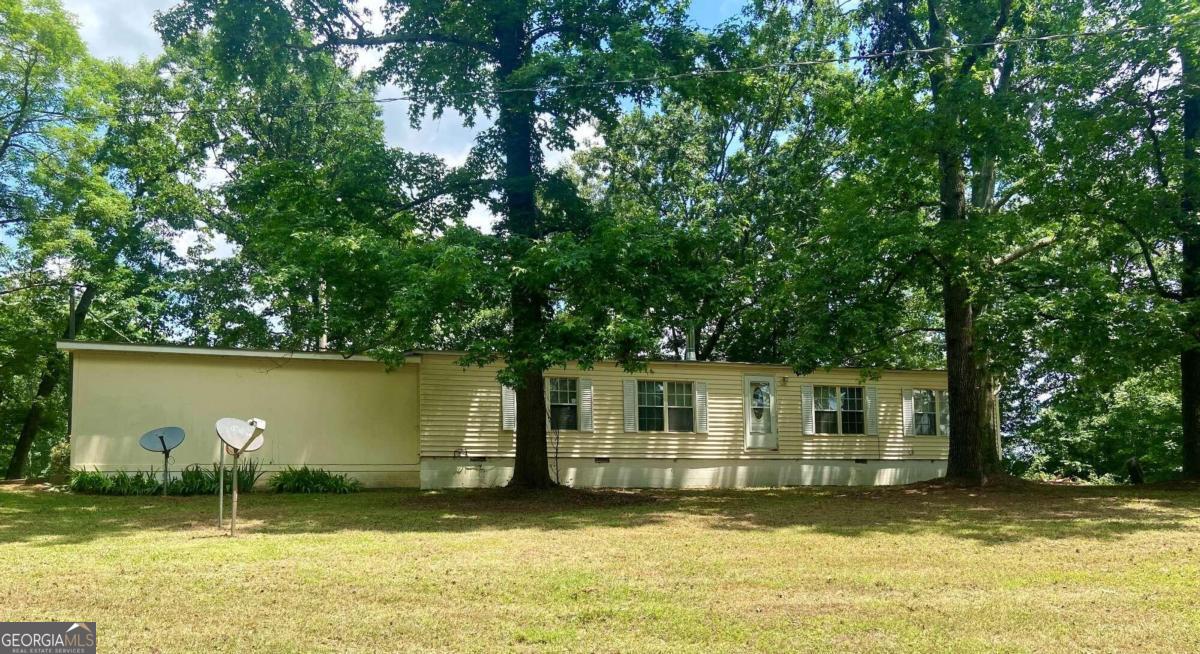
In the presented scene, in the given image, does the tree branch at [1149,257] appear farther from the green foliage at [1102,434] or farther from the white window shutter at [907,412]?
the green foliage at [1102,434]

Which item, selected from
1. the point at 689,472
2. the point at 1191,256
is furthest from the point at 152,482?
the point at 1191,256

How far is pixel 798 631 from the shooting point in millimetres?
5469

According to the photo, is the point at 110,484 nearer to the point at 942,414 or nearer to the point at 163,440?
the point at 163,440

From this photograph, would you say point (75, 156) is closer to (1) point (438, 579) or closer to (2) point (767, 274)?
(2) point (767, 274)

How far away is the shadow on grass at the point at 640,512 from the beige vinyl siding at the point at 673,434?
1.89m

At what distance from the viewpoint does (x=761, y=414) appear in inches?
768

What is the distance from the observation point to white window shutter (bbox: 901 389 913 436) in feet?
66.9

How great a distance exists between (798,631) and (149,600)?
445 centimetres

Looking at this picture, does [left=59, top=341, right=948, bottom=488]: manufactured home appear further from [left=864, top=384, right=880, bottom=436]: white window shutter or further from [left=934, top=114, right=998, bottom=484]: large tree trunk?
[left=934, top=114, right=998, bottom=484]: large tree trunk

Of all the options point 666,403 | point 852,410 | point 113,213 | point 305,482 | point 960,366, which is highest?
point 113,213

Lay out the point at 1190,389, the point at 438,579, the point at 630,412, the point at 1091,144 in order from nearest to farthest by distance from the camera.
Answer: the point at 438,579
the point at 1091,144
the point at 1190,389
the point at 630,412

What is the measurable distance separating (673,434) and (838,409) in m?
4.13

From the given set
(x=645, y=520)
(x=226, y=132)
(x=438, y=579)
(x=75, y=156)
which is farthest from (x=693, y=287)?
(x=226, y=132)

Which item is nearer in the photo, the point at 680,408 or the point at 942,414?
the point at 680,408
